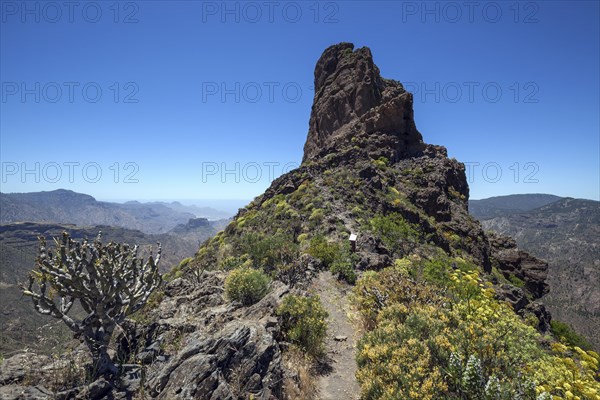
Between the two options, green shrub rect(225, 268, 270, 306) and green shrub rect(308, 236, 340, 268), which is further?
green shrub rect(308, 236, 340, 268)

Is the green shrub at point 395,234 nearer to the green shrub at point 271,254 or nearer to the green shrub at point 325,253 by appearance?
the green shrub at point 325,253

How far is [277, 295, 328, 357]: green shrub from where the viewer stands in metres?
9.17

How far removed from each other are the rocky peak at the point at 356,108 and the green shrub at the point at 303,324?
40472 millimetres

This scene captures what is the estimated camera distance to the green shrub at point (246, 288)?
11.8 metres

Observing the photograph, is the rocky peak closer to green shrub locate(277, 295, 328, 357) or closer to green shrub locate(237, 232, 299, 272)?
green shrub locate(237, 232, 299, 272)

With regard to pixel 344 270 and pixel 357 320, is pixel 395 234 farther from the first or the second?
pixel 357 320

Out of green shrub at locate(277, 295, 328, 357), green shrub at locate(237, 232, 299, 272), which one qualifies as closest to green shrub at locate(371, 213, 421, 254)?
green shrub at locate(237, 232, 299, 272)

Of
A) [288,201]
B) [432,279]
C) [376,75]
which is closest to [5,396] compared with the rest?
[432,279]

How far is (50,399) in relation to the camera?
558cm

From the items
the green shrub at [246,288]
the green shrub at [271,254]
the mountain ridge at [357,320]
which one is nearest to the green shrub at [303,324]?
the mountain ridge at [357,320]

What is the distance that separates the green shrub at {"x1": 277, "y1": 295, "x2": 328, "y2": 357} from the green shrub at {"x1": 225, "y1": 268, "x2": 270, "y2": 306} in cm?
220

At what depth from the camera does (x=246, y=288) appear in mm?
11781

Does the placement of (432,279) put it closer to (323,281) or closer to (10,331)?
(323,281)

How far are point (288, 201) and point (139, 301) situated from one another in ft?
94.5
